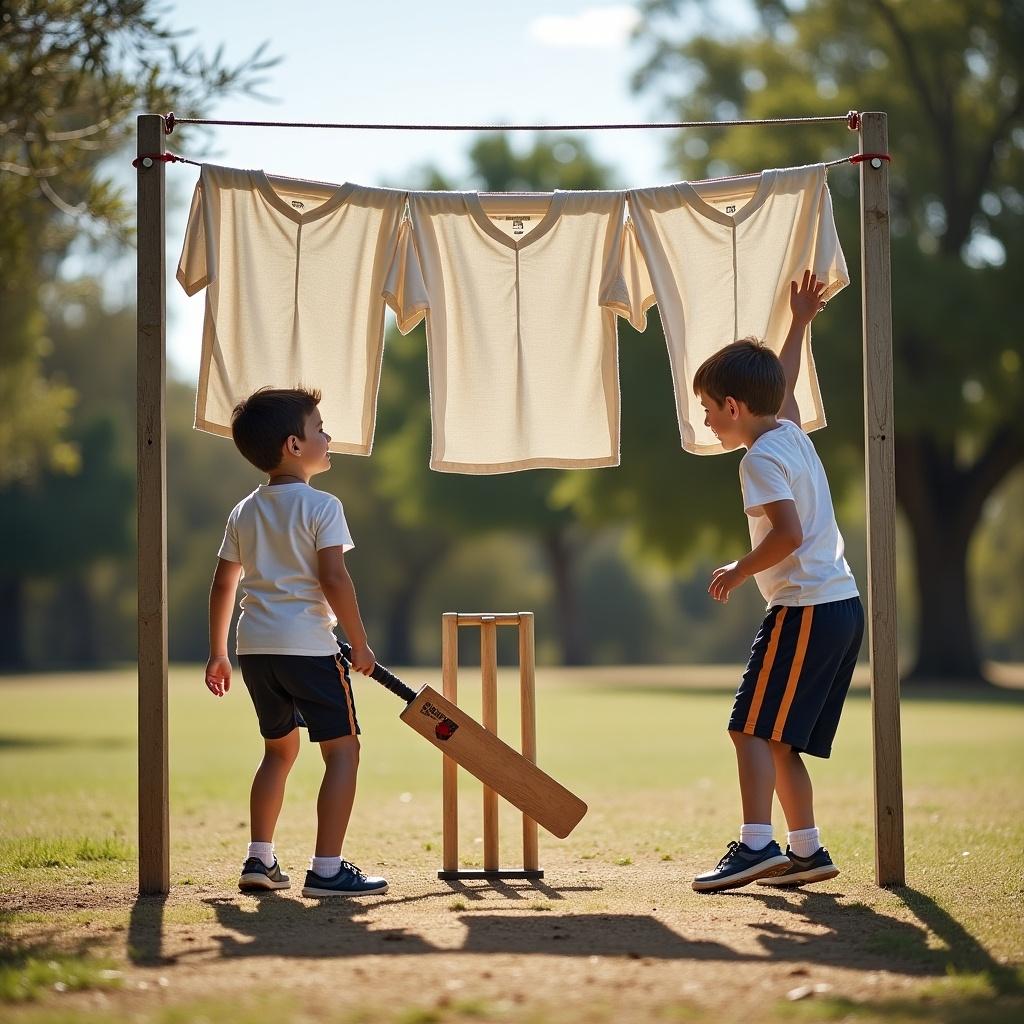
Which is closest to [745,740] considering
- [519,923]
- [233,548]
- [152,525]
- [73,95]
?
[519,923]

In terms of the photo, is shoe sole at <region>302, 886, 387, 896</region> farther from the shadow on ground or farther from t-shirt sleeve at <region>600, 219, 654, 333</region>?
t-shirt sleeve at <region>600, 219, 654, 333</region>

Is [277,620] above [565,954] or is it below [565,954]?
above

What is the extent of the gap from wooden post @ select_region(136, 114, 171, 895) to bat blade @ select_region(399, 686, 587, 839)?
1.04m

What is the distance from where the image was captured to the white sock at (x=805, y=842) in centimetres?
543

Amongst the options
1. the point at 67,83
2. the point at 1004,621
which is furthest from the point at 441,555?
the point at 67,83

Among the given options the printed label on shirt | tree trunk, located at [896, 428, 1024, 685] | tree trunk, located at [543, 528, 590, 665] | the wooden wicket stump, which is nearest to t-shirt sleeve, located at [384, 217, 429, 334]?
the printed label on shirt

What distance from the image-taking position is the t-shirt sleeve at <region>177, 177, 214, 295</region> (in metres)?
6.10

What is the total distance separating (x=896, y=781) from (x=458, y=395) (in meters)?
2.66

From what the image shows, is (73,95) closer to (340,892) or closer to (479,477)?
(340,892)

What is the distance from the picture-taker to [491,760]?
566cm

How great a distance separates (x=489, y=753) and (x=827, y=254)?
8.87 ft

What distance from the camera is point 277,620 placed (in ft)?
17.8

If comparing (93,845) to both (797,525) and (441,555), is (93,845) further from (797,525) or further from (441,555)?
(441,555)

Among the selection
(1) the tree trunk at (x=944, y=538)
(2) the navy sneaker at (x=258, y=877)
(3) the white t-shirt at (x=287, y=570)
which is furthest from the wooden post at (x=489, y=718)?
(1) the tree trunk at (x=944, y=538)
